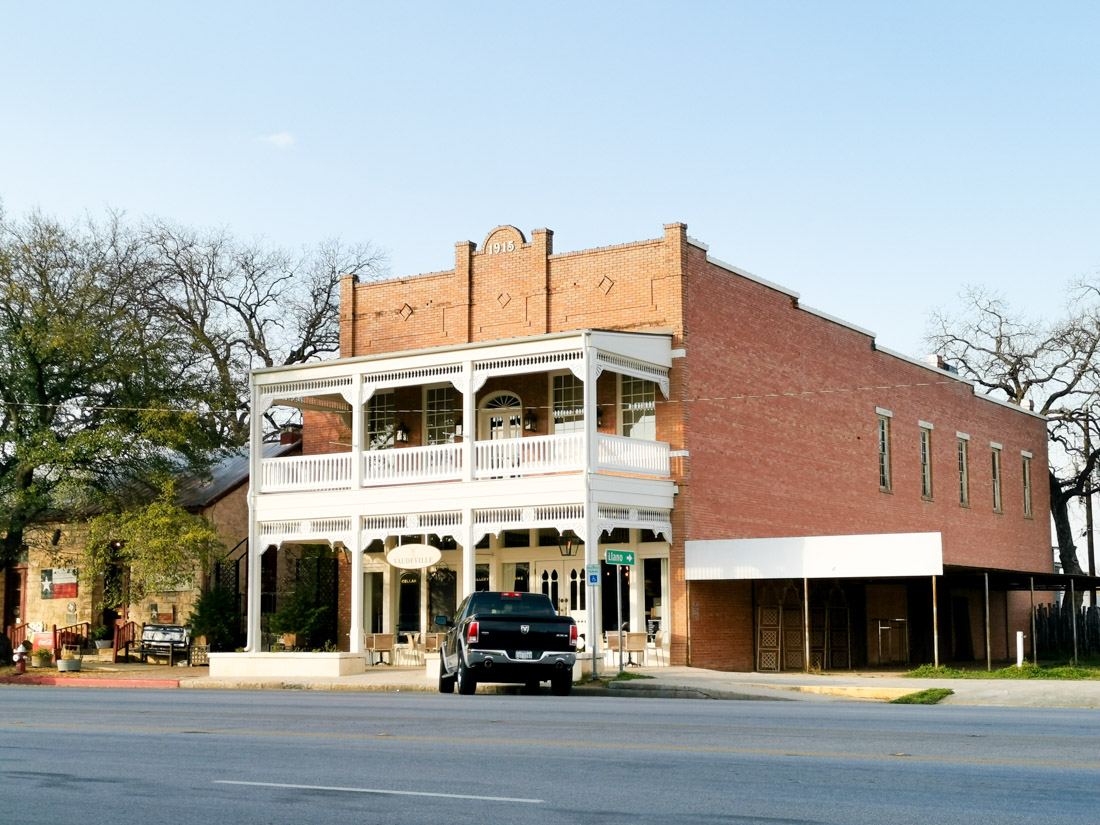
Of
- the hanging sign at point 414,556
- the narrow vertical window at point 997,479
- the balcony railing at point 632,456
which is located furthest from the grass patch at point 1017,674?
the narrow vertical window at point 997,479

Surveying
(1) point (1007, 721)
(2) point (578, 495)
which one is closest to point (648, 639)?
(2) point (578, 495)

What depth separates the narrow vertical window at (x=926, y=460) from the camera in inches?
1597

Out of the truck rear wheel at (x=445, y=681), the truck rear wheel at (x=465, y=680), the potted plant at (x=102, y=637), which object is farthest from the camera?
the potted plant at (x=102, y=637)

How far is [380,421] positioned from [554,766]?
80.7 feet

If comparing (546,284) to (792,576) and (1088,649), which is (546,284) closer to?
(792,576)

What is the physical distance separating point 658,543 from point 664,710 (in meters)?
12.7

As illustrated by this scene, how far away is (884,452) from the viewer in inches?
1518

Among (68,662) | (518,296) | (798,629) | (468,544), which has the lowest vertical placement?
(68,662)

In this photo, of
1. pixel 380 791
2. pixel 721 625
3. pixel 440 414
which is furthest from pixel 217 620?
pixel 380 791

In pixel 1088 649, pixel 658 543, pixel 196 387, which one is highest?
pixel 196 387

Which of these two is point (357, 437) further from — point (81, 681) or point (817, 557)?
point (817, 557)

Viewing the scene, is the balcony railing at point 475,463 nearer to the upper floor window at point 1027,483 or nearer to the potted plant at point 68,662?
the potted plant at point 68,662

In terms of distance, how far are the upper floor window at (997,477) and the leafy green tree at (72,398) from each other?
25053 millimetres

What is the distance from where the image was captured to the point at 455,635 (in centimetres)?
2305
